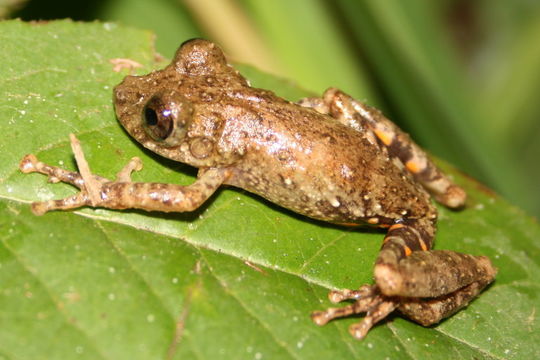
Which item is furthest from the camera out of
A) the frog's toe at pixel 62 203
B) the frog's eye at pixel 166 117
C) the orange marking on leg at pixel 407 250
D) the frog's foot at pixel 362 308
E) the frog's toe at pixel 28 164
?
the orange marking on leg at pixel 407 250

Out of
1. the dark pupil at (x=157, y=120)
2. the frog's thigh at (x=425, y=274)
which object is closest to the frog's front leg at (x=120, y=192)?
the dark pupil at (x=157, y=120)

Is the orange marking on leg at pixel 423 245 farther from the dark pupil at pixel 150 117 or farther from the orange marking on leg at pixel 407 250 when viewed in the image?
the dark pupil at pixel 150 117

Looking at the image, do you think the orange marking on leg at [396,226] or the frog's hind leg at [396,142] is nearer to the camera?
the orange marking on leg at [396,226]

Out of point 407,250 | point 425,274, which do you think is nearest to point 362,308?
point 425,274

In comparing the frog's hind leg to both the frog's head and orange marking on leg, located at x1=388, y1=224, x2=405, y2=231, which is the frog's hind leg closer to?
orange marking on leg, located at x1=388, y1=224, x2=405, y2=231

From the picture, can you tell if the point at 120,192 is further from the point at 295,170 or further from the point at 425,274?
the point at 425,274

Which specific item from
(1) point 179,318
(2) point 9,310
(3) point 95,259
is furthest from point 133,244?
(2) point 9,310

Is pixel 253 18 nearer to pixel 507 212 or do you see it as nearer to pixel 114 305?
pixel 507 212
